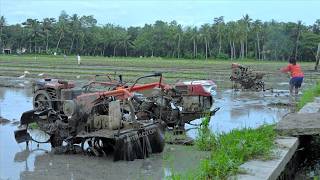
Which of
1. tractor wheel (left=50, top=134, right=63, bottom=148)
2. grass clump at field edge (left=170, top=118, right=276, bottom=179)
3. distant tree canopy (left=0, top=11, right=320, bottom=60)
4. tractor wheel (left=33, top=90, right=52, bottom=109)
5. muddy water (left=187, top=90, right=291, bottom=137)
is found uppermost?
distant tree canopy (left=0, top=11, right=320, bottom=60)

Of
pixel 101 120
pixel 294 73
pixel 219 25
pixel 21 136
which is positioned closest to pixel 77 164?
pixel 101 120

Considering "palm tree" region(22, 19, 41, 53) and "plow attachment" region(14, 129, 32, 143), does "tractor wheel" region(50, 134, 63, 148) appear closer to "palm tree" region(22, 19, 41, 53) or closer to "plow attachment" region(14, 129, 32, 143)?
"plow attachment" region(14, 129, 32, 143)

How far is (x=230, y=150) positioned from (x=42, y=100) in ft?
16.4

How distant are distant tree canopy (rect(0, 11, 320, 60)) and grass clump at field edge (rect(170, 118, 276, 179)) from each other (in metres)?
84.5

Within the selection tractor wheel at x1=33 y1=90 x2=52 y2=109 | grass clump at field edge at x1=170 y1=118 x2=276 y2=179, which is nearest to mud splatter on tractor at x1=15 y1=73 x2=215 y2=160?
tractor wheel at x1=33 y1=90 x2=52 y2=109

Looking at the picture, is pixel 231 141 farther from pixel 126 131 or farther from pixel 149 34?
pixel 149 34

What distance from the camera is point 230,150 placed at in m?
7.15

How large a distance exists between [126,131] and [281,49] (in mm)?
84902

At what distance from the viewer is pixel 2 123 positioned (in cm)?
1269

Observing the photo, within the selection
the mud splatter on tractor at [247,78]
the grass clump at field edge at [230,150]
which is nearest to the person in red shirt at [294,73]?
the mud splatter on tractor at [247,78]

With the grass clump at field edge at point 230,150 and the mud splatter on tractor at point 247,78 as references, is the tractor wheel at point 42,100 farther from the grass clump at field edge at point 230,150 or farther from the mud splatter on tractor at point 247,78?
the mud splatter on tractor at point 247,78

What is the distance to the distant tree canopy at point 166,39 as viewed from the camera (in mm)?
94375

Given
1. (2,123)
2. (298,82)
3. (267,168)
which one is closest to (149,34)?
(298,82)

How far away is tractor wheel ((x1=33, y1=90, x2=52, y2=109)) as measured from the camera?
10422 millimetres
